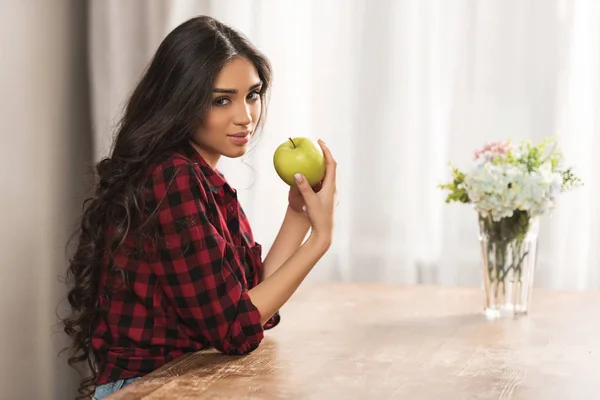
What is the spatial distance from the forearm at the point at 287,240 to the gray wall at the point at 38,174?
2.53 feet

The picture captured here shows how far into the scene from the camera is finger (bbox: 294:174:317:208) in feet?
5.04

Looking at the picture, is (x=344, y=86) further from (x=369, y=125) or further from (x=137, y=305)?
(x=137, y=305)

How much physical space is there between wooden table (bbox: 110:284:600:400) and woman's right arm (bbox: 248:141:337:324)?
0.31ft

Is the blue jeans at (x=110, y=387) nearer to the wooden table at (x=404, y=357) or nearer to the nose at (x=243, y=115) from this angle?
the wooden table at (x=404, y=357)

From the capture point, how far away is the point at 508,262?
1.74 meters

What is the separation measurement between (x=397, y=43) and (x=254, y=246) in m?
0.97

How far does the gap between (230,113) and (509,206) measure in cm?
59

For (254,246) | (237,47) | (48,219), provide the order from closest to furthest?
(237,47)
(254,246)
(48,219)

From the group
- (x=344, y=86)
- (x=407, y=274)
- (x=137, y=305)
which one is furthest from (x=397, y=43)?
(x=137, y=305)

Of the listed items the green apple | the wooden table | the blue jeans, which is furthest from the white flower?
the blue jeans

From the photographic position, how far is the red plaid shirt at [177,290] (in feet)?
4.59

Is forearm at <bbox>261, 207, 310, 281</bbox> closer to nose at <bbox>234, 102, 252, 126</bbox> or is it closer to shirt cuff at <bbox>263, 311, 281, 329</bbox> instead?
shirt cuff at <bbox>263, 311, 281, 329</bbox>

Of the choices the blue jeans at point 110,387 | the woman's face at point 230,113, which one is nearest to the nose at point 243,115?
the woman's face at point 230,113

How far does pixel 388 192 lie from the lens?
8.04ft
